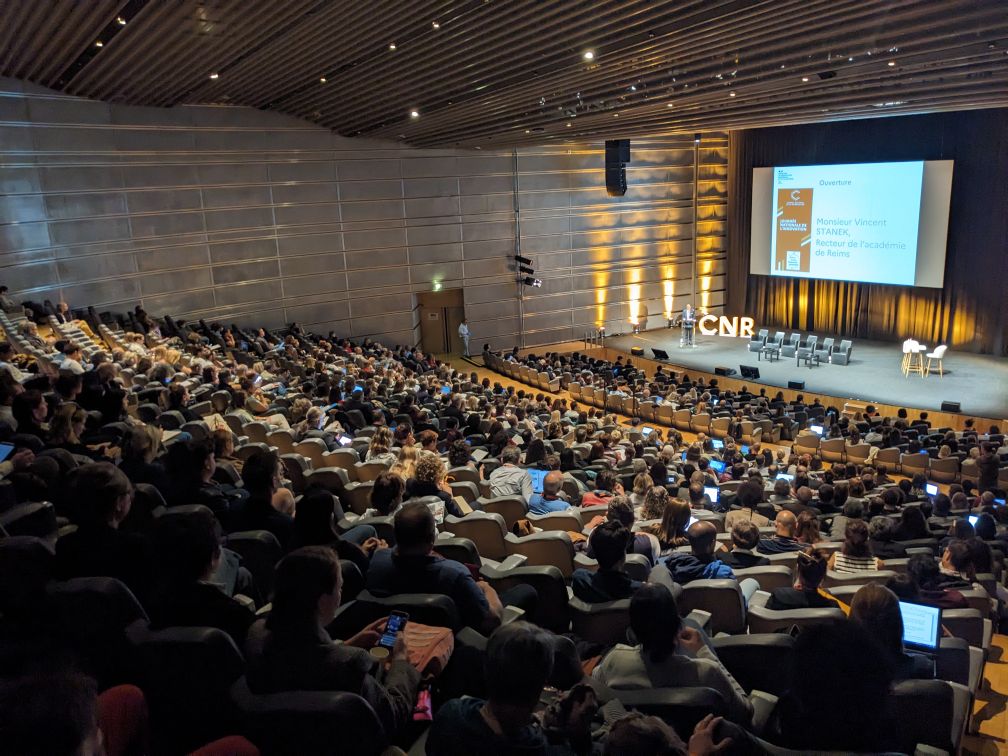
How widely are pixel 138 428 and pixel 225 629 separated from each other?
266cm

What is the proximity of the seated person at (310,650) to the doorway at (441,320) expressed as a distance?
20.5 m

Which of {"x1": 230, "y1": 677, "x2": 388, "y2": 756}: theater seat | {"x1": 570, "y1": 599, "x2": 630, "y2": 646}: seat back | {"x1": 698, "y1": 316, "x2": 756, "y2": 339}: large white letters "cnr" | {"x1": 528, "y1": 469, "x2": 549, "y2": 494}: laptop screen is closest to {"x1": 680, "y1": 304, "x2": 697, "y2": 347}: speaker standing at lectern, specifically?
{"x1": 698, "y1": 316, "x2": 756, "y2": 339}: large white letters "cnr"

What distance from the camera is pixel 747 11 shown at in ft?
27.8

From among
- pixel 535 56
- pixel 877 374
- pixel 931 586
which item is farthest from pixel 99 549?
pixel 877 374

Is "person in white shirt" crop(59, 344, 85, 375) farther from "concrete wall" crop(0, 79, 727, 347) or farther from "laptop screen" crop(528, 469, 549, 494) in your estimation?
"laptop screen" crop(528, 469, 549, 494)

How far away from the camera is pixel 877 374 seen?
18.5 metres

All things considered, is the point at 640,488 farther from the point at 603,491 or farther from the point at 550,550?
the point at 550,550

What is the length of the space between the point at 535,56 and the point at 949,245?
47.4ft

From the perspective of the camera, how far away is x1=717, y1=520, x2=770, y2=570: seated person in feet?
15.6

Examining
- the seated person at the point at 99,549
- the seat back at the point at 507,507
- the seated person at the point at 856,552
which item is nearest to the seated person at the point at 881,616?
the seated person at the point at 856,552

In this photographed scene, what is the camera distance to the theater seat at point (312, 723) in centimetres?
210

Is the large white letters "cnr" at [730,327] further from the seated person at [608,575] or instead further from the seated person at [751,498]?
the seated person at [608,575]

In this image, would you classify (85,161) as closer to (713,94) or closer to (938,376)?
(713,94)

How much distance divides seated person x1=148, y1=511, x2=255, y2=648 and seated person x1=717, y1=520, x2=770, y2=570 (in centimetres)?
317
